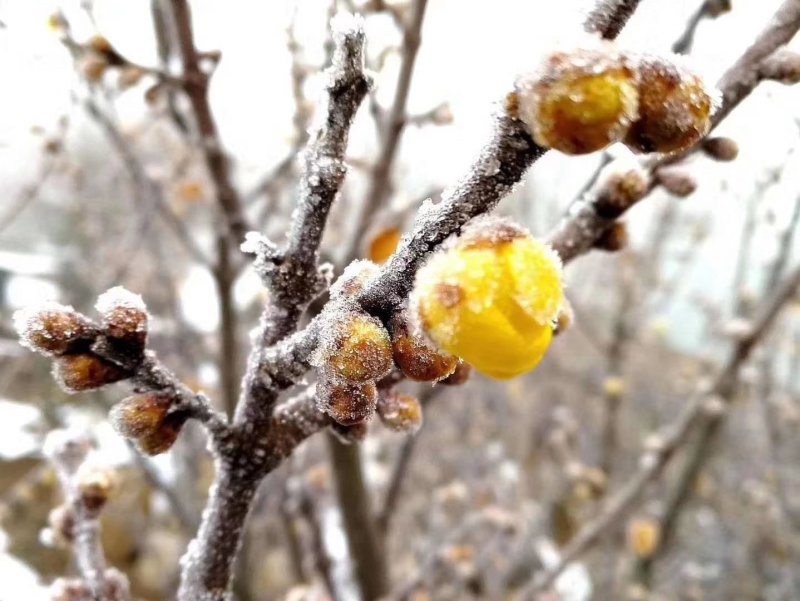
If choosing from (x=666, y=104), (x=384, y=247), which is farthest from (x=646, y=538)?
(x=666, y=104)

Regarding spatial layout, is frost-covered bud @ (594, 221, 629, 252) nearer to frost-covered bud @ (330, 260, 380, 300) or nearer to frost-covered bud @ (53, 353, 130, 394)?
frost-covered bud @ (330, 260, 380, 300)

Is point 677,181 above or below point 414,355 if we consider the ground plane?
above

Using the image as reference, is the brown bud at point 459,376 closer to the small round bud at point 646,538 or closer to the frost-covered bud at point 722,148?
the frost-covered bud at point 722,148

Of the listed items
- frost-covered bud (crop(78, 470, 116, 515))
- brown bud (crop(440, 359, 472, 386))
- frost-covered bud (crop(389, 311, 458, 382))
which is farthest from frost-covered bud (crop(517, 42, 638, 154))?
frost-covered bud (crop(78, 470, 116, 515))

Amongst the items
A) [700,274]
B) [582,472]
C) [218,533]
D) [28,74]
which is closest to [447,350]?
[218,533]

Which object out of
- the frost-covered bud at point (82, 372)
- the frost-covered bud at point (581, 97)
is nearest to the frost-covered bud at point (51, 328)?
the frost-covered bud at point (82, 372)

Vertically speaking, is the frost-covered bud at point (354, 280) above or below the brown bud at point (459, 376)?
above

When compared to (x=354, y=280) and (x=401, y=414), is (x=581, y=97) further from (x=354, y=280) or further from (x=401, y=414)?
(x=401, y=414)
